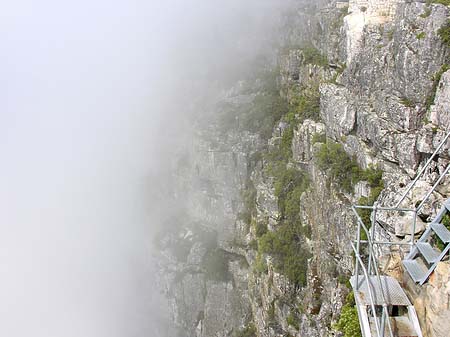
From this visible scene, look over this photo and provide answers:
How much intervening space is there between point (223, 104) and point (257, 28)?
42.4 ft

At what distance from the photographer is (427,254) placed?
10930 millimetres

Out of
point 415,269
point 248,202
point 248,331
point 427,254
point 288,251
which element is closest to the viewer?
point 427,254

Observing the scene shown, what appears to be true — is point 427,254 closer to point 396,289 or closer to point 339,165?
point 396,289

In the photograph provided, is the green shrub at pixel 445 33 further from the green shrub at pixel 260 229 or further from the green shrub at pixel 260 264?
the green shrub at pixel 260 229

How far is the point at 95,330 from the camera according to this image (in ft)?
280

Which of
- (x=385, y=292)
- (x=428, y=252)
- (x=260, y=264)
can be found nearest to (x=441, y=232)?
(x=428, y=252)

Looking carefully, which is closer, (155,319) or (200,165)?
(200,165)

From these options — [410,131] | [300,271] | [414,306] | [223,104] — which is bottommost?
[300,271]

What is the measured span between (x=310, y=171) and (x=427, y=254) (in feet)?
101

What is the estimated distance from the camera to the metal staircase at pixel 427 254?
10.6m

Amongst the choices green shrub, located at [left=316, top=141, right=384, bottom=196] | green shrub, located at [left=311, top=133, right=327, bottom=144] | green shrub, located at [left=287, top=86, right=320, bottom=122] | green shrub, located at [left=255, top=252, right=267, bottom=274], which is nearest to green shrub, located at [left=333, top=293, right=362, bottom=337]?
green shrub, located at [left=316, top=141, right=384, bottom=196]

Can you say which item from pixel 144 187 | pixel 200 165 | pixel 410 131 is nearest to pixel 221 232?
pixel 200 165

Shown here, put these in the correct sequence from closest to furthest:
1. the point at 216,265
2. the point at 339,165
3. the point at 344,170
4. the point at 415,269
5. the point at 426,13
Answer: the point at 415,269, the point at 426,13, the point at 344,170, the point at 339,165, the point at 216,265

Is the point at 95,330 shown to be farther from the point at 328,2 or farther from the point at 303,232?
the point at 328,2
